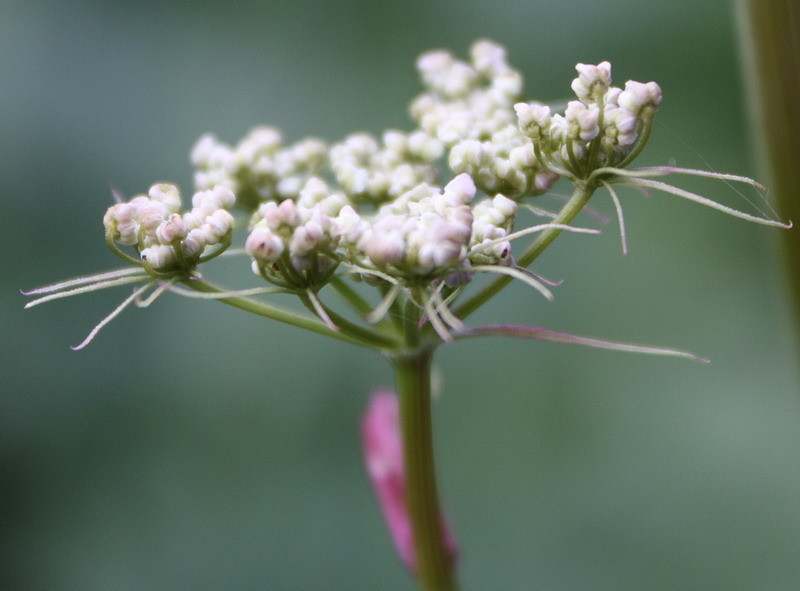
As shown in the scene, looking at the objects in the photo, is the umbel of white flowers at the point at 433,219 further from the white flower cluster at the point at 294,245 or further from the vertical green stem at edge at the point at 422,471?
the vertical green stem at edge at the point at 422,471

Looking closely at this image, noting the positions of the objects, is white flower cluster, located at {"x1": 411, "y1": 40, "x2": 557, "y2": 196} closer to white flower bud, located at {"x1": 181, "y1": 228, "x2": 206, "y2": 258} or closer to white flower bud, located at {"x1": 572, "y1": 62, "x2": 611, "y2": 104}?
white flower bud, located at {"x1": 572, "y1": 62, "x2": 611, "y2": 104}

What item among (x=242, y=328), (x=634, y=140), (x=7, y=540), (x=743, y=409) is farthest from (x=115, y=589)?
(x=634, y=140)

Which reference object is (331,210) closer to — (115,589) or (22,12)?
(115,589)

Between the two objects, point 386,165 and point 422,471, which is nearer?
point 422,471

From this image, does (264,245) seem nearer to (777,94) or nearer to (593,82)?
(593,82)

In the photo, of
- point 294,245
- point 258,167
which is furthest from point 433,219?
point 258,167

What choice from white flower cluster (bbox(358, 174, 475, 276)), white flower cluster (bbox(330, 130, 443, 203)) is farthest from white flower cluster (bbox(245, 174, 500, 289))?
white flower cluster (bbox(330, 130, 443, 203))
